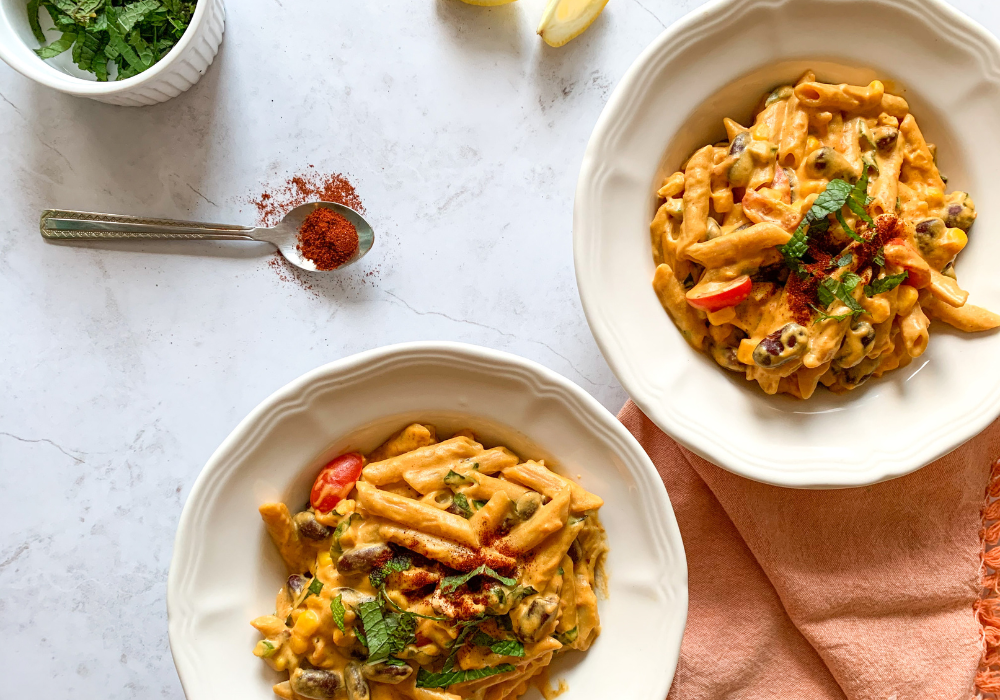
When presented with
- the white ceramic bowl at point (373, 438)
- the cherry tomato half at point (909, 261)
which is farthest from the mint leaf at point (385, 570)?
the cherry tomato half at point (909, 261)

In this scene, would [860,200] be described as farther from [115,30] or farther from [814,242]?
[115,30]

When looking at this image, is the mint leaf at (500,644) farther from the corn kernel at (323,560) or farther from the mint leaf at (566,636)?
the corn kernel at (323,560)

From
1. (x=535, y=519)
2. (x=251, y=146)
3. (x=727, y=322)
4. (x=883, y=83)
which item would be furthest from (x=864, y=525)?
(x=251, y=146)

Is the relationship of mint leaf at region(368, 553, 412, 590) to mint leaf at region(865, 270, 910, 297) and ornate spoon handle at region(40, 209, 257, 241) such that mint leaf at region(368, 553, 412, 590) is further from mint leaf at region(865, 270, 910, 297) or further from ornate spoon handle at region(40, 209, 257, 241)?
mint leaf at region(865, 270, 910, 297)

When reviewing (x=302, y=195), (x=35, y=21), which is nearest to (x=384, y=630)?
(x=302, y=195)

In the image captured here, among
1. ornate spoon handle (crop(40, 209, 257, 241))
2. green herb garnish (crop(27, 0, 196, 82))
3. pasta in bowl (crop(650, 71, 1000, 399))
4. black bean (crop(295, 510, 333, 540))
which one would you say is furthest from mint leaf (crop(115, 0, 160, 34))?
pasta in bowl (crop(650, 71, 1000, 399))

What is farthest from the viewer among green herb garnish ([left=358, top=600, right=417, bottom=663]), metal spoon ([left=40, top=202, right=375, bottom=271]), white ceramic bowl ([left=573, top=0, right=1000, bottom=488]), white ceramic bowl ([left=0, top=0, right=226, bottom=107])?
metal spoon ([left=40, top=202, right=375, bottom=271])
